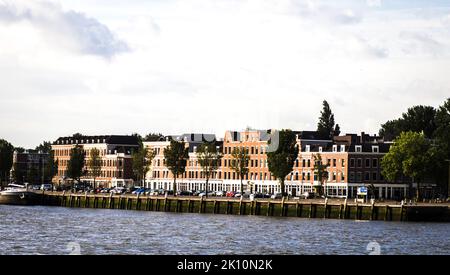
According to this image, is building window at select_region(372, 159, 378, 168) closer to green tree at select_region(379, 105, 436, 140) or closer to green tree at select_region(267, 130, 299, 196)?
green tree at select_region(267, 130, 299, 196)

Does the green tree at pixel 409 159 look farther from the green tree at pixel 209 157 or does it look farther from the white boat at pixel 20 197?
the white boat at pixel 20 197

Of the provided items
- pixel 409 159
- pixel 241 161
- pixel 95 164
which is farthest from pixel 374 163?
pixel 95 164

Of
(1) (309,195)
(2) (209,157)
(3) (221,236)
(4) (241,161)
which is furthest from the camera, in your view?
(2) (209,157)

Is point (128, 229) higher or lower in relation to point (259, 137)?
lower

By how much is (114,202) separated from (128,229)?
196 ft

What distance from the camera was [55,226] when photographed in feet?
289

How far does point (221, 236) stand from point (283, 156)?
2412 inches

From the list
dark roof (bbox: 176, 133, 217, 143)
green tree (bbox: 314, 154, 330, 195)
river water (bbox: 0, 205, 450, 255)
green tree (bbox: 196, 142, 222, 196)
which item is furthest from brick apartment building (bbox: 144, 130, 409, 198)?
river water (bbox: 0, 205, 450, 255)

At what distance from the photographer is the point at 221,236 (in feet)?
246

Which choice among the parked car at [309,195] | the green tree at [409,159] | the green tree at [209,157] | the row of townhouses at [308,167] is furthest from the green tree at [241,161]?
the green tree at [409,159]

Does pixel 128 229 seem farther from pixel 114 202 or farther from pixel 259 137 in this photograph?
pixel 259 137

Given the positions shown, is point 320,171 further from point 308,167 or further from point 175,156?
point 175,156

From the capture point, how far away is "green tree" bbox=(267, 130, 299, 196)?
444 feet
